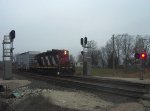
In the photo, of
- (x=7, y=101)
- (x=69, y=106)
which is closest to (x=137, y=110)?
(x=69, y=106)

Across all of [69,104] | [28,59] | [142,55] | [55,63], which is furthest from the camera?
[28,59]

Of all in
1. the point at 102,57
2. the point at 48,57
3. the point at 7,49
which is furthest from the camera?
the point at 102,57

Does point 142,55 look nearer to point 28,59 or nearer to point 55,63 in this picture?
point 55,63

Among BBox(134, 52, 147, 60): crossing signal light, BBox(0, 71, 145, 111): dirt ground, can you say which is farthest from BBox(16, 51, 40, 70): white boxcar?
BBox(0, 71, 145, 111): dirt ground

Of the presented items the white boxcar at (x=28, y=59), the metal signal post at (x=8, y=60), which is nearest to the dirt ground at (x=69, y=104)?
the metal signal post at (x=8, y=60)

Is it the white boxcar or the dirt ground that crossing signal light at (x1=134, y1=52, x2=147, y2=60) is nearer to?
the dirt ground

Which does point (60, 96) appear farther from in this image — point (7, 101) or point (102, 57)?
point (102, 57)

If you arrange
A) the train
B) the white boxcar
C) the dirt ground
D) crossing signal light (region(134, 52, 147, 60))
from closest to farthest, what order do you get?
the dirt ground
crossing signal light (region(134, 52, 147, 60))
the train
the white boxcar

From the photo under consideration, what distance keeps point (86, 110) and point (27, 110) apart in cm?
346

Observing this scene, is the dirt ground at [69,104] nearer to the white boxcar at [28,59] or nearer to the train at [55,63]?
the train at [55,63]

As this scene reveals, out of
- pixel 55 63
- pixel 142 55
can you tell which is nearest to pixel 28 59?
pixel 55 63

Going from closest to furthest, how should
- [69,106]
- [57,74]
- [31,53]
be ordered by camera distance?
[69,106], [57,74], [31,53]

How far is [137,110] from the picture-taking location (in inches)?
471

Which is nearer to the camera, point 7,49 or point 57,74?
point 7,49
